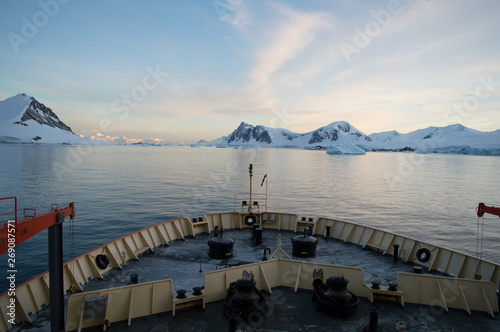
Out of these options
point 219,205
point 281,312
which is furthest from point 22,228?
point 219,205

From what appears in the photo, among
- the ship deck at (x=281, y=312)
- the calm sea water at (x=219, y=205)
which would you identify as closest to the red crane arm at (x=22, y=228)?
the ship deck at (x=281, y=312)

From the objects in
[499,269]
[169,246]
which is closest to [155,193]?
[169,246]

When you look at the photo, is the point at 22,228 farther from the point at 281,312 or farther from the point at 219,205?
the point at 219,205

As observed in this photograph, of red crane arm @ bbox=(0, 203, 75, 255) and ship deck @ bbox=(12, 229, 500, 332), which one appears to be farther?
ship deck @ bbox=(12, 229, 500, 332)

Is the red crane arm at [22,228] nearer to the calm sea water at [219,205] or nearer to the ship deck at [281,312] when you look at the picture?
the ship deck at [281,312]

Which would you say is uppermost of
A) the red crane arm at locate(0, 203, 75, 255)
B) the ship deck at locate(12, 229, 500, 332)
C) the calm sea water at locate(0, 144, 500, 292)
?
the red crane arm at locate(0, 203, 75, 255)

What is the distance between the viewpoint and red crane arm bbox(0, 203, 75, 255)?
6477 millimetres

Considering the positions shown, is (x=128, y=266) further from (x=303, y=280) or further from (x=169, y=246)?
(x=303, y=280)

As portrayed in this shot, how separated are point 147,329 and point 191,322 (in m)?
1.34

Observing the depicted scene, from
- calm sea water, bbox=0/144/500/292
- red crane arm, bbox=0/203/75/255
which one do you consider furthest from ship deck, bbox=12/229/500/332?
calm sea water, bbox=0/144/500/292

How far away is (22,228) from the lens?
284 inches

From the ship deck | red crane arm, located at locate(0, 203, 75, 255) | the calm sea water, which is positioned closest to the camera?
red crane arm, located at locate(0, 203, 75, 255)

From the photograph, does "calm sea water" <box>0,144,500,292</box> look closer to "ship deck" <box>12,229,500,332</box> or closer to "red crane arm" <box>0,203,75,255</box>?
"ship deck" <box>12,229,500,332</box>

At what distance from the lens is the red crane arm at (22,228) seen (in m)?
6.48
